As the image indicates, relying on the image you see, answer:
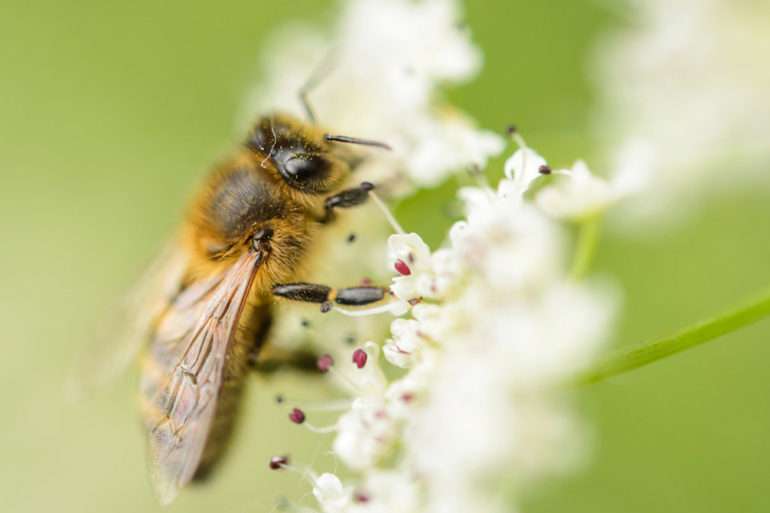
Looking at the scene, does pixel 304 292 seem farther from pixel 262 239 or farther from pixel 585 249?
pixel 585 249

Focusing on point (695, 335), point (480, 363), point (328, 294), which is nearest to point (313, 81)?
point (328, 294)

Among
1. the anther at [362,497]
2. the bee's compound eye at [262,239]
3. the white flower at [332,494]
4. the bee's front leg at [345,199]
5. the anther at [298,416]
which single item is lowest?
the anther at [362,497]

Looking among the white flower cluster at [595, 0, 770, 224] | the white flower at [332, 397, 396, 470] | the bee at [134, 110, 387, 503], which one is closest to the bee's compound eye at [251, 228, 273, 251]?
the bee at [134, 110, 387, 503]

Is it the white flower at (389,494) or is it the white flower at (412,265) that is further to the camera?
the white flower at (412,265)

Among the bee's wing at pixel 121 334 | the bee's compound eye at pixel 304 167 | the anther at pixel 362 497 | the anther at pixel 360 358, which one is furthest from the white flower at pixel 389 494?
the bee's wing at pixel 121 334

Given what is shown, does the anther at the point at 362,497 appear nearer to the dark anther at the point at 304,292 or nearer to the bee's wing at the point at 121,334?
the dark anther at the point at 304,292

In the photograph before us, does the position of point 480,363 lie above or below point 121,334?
below

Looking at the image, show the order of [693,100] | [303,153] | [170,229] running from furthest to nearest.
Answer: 1. [170,229]
2. [693,100]
3. [303,153]
